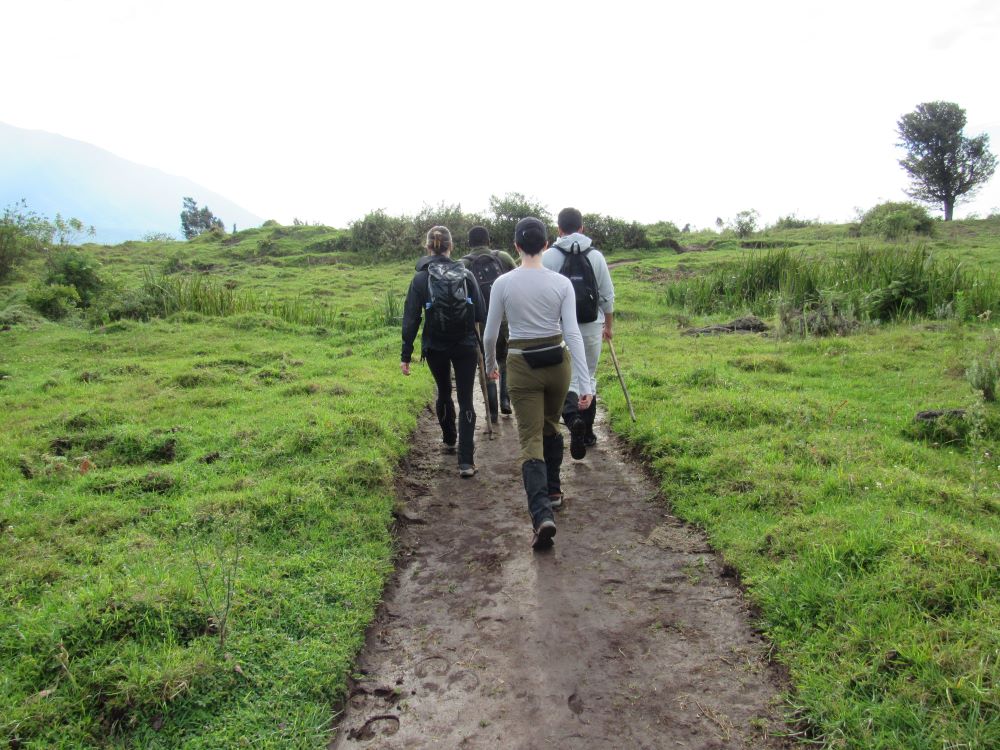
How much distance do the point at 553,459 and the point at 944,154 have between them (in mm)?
47394

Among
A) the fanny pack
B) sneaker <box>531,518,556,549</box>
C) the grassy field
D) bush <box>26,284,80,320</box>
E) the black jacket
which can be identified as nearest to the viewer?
the grassy field

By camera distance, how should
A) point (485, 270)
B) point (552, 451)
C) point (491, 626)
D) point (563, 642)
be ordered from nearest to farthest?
point (563, 642) → point (491, 626) → point (552, 451) → point (485, 270)

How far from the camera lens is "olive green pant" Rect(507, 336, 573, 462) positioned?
4.96 m

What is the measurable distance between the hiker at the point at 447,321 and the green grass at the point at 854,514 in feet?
6.49

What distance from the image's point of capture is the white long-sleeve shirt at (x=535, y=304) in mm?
4902

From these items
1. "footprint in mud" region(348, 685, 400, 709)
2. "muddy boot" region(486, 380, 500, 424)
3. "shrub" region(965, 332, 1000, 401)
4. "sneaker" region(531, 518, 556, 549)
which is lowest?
"footprint in mud" region(348, 685, 400, 709)

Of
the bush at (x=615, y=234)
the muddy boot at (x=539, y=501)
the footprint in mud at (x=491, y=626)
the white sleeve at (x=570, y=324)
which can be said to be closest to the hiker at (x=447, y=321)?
the white sleeve at (x=570, y=324)

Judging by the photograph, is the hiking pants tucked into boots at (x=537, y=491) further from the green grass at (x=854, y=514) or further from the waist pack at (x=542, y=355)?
the green grass at (x=854, y=514)

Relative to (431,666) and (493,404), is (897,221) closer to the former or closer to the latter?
(493,404)

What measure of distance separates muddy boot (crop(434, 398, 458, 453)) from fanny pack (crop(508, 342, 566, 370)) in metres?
2.36

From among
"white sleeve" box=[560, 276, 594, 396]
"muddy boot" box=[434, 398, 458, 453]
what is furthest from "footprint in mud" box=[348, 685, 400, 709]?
"muddy boot" box=[434, 398, 458, 453]

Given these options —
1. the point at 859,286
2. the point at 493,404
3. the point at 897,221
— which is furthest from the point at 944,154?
the point at 493,404

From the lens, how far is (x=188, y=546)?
4621mm

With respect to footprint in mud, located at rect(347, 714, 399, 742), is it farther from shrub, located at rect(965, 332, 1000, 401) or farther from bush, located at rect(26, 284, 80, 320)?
bush, located at rect(26, 284, 80, 320)
